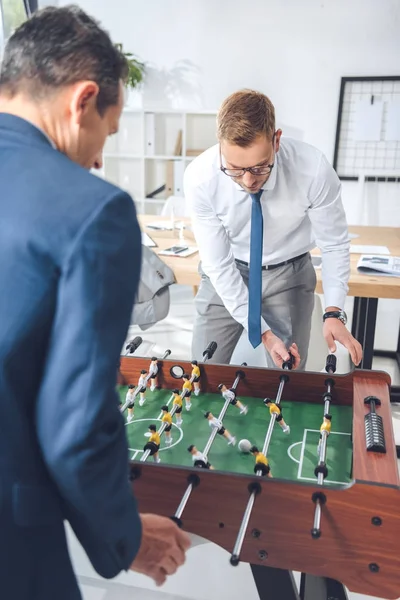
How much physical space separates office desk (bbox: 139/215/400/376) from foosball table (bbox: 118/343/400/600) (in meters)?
1.07

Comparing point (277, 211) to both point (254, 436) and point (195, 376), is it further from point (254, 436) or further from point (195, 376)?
point (254, 436)

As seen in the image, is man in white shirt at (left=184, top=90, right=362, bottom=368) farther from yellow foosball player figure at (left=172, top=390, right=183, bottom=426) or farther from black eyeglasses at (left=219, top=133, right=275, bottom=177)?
yellow foosball player figure at (left=172, top=390, right=183, bottom=426)

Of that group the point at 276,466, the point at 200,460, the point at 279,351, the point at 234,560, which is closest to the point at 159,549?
the point at 234,560

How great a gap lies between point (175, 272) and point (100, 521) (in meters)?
2.07

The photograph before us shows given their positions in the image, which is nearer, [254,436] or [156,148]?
[254,436]

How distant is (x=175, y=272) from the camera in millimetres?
2793

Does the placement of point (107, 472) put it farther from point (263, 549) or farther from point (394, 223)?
point (394, 223)

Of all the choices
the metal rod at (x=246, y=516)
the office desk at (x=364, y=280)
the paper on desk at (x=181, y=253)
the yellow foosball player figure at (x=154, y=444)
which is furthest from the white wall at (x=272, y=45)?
the yellow foosball player figure at (x=154, y=444)

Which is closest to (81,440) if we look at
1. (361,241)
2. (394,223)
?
(361,241)

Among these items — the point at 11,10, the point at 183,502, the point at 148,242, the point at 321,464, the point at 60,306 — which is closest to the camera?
the point at 60,306

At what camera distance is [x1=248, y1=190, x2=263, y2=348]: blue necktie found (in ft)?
6.33

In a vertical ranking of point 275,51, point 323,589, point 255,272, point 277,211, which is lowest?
point 323,589

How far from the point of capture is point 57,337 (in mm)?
692

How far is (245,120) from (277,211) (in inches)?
19.4
